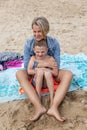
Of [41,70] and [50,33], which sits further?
[50,33]

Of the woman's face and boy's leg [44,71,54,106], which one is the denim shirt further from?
boy's leg [44,71,54,106]

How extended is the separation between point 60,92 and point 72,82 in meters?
0.60


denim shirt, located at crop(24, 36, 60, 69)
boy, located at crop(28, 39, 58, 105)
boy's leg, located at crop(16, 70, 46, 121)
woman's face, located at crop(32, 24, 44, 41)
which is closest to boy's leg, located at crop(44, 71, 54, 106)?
boy, located at crop(28, 39, 58, 105)

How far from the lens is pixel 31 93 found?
3.96m

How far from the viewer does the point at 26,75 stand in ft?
13.8

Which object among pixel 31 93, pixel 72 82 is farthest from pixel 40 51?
pixel 72 82

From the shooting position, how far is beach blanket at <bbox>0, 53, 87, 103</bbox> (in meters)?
4.37

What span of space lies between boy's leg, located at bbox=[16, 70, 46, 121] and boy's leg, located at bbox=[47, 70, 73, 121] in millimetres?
107

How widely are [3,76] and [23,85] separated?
0.72m

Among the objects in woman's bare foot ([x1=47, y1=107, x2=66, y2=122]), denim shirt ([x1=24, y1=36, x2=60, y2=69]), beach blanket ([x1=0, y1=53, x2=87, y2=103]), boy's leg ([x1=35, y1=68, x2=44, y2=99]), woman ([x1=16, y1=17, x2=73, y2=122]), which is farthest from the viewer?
beach blanket ([x1=0, y1=53, x2=87, y2=103])

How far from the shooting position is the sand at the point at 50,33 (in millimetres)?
3812

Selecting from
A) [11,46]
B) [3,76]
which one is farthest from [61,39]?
[3,76]

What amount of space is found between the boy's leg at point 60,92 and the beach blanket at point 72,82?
0.30 meters

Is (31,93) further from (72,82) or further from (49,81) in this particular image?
(72,82)
